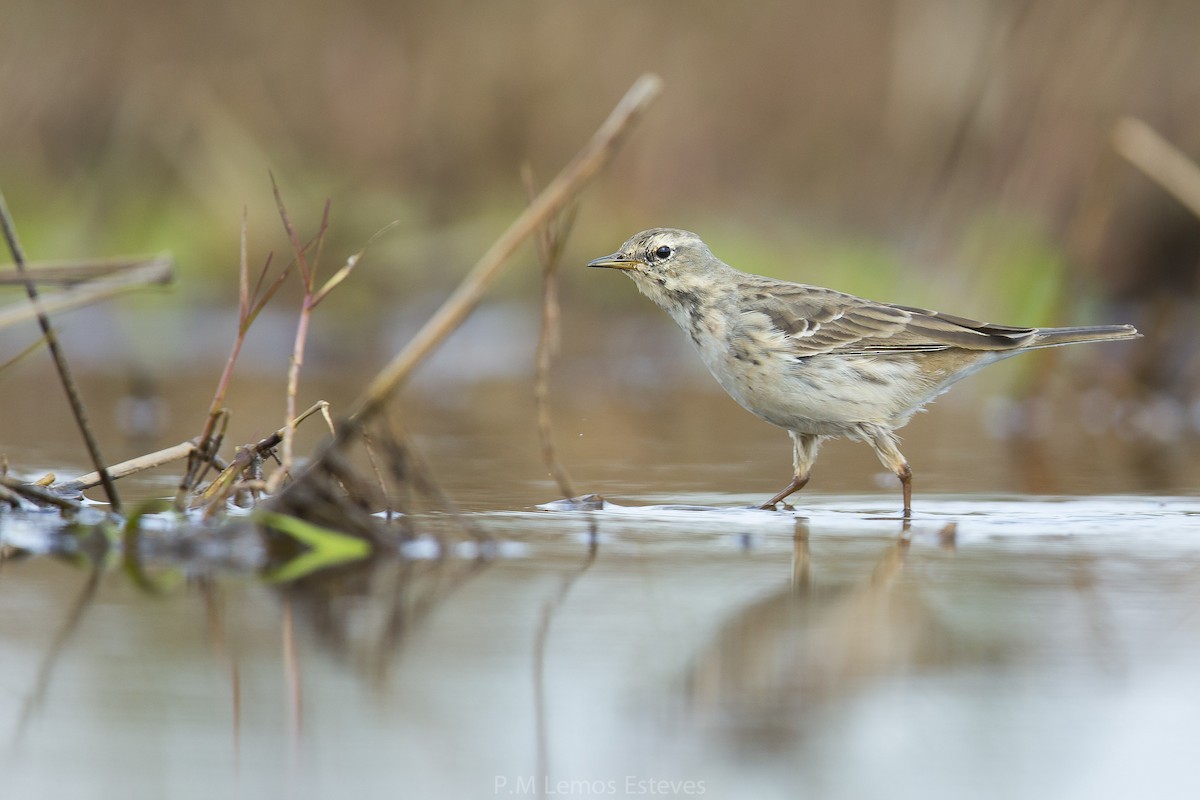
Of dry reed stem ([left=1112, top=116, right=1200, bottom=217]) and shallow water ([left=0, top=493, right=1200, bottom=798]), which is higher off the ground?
dry reed stem ([left=1112, top=116, right=1200, bottom=217])

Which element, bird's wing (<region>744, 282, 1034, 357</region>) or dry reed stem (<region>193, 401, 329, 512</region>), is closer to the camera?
dry reed stem (<region>193, 401, 329, 512</region>)

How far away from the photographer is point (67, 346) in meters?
13.2

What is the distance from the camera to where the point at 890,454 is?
6965 millimetres

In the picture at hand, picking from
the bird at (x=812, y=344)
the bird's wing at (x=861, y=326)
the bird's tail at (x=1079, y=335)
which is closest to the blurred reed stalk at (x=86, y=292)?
the bird at (x=812, y=344)

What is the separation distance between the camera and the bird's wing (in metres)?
7.20

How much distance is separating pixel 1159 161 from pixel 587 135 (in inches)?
336

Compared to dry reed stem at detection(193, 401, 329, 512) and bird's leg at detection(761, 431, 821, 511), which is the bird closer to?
bird's leg at detection(761, 431, 821, 511)

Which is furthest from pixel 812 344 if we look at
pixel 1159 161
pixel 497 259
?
pixel 1159 161

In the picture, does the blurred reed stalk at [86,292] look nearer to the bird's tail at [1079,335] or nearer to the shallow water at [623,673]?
the shallow water at [623,673]

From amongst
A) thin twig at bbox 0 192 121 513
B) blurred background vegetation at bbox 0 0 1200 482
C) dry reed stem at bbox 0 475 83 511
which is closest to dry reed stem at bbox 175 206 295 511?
thin twig at bbox 0 192 121 513

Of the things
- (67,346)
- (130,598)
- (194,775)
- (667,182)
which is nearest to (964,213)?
(667,182)

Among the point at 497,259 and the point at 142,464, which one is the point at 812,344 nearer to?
the point at 497,259

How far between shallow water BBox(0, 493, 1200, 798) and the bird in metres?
1.50

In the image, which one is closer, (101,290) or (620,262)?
(101,290)
